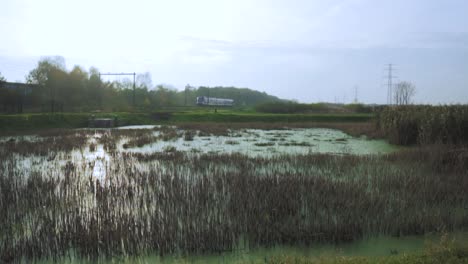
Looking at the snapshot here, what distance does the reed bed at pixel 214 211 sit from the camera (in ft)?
19.1

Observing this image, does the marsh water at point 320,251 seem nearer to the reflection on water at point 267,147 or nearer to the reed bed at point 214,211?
the reed bed at point 214,211

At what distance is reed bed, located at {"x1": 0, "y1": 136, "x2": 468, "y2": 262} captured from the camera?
582cm

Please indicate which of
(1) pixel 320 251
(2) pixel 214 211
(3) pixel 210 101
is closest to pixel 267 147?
(2) pixel 214 211

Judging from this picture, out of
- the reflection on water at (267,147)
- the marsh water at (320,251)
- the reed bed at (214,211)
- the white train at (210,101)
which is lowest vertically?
the marsh water at (320,251)

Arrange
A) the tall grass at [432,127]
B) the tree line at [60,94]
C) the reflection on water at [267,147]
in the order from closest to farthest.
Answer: the reflection on water at [267,147], the tall grass at [432,127], the tree line at [60,94]

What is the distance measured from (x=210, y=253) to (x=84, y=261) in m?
1.81

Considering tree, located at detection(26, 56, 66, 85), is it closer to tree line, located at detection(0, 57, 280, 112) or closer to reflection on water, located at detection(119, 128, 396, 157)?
tree line, located at detection(0, 57, 280, 112)

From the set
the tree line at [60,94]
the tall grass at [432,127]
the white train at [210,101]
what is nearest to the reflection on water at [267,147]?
the tall grass at [432,127]

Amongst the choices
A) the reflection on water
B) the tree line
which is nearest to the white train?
the tree line

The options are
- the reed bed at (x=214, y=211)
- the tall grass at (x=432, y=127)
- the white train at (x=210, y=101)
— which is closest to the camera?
the reed bed at (x=214, y=211)

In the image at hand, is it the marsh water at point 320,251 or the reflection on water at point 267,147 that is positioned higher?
the reflection on water at point 267,147

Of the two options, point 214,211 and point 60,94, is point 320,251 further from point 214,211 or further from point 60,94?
point 60,94

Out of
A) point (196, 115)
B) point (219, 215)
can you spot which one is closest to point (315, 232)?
point (219, 215)

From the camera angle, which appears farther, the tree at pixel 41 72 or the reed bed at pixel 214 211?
the tree at pixel 41 72
